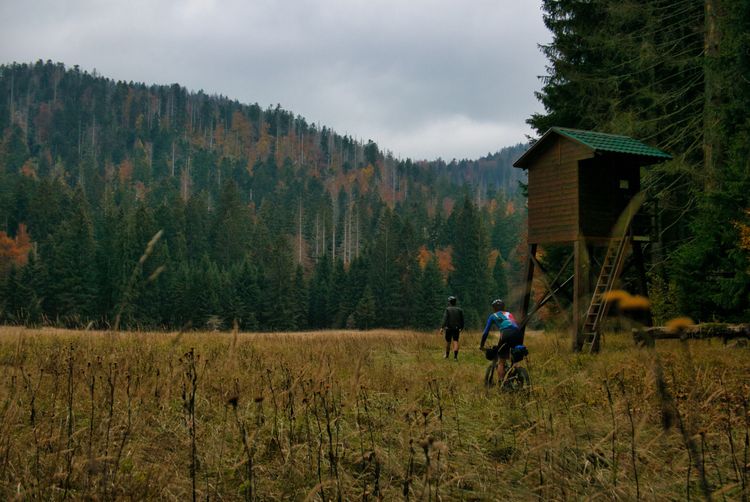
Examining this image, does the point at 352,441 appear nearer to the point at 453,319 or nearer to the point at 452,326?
the point at 452,326

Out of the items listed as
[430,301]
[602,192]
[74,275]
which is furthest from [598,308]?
[74,275]

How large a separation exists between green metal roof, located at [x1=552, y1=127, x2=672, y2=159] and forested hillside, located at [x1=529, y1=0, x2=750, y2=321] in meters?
1.65

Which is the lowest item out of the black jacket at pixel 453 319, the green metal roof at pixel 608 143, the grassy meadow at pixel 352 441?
Result: the grassy meadow at pixel 352 441

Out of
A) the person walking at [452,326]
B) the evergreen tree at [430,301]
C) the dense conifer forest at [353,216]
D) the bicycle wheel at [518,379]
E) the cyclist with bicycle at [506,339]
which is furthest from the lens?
the evergreen tree at [430,301]

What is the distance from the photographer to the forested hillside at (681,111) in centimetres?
1909

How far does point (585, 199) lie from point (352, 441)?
14.4m

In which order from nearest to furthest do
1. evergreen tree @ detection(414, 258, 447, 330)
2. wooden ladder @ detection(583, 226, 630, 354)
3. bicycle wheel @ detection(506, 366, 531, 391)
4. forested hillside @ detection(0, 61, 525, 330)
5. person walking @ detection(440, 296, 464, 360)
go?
1. bicycle wheel @ detection(506, 366, 531, 391)
2. wooden ladder @ detection(583, 226, 630, 354)
3. person walking @ detection(440, 296, 464, 360)
4. forested hillside @ detection(0, 61, 525, 330)
5. evergreen tree @ detection(414, 258, 447, 330)

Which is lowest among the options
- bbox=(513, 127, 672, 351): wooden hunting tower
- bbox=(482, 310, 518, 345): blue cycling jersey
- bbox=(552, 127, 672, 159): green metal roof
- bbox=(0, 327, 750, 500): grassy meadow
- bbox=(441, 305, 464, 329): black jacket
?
bbox=(0, 327, 750, 500): grassy meadow

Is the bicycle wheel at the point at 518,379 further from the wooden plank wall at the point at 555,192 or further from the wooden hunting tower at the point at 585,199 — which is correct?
the wooden plank wall at the point at 555,192

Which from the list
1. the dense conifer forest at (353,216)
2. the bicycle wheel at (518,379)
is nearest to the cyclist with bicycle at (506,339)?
the bicycle wheel at (518,379)

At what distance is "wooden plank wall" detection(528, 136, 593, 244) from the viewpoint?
1862 centimetres

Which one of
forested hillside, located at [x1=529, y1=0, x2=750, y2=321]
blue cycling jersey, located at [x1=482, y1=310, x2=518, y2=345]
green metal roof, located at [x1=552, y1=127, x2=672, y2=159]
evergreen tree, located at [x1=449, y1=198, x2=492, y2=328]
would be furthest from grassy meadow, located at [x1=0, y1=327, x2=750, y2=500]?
evergreen tree, located at [x1=449, y1=198, x2=492, y2=328]

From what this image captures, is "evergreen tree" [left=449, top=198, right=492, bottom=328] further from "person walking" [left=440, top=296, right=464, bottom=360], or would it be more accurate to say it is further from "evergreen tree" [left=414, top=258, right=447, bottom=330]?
"person walking" [left=440, top=296, right=464, bottom=360]

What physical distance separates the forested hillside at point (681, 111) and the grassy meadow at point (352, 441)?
37.1 ft
